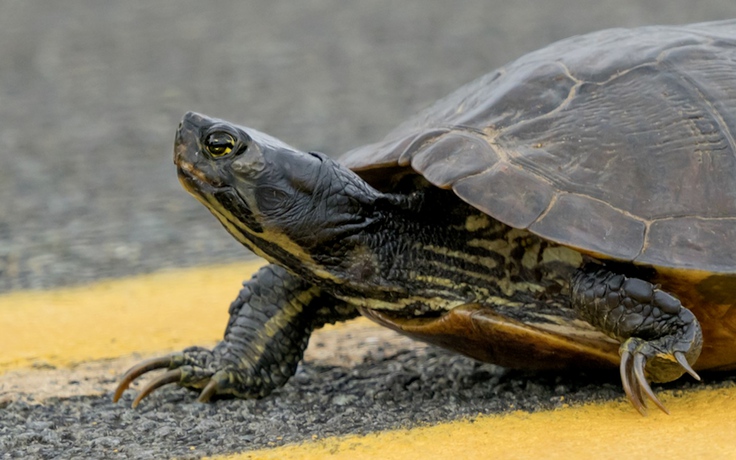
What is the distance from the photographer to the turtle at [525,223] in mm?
3160

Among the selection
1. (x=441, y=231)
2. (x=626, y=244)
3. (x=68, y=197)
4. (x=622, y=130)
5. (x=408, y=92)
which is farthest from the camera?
(x=408, y=92)

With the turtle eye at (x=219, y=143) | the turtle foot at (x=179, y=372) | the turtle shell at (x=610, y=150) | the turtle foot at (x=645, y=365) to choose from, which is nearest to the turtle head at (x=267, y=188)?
the turtle eye at (x=219, y=143)

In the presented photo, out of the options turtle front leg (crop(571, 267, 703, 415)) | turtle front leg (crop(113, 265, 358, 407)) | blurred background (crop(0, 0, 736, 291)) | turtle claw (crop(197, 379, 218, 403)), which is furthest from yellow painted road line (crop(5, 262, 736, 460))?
blurred background (crop(0, 0, 736, 291))

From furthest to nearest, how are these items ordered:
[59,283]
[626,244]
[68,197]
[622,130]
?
[68,197] → [59,283] → [622,130] → [626,244]

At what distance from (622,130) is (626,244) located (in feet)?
1.46

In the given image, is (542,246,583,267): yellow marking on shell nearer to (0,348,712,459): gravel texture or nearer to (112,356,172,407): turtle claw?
(0,348,712,459): gravel texture

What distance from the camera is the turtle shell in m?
3.18

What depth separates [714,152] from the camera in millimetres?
3334

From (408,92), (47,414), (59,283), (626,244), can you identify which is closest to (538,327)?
(626,244)

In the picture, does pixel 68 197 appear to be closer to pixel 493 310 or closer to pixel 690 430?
pixel 493 310

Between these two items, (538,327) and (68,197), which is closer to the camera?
(538,327)

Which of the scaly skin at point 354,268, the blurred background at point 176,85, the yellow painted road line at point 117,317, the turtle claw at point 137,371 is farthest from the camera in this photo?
the blurred background at point 176,85

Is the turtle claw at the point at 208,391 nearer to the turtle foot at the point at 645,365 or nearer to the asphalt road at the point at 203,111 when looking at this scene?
the asphalt road at the point at 203,111

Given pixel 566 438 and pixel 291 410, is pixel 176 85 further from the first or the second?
pixel 566 438
